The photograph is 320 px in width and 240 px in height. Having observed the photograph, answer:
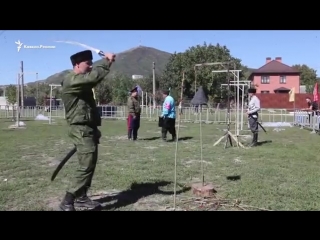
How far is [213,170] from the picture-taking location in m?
8.12

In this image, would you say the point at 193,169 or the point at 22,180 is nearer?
the point at 22,180

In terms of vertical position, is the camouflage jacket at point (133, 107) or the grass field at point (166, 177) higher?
the camouflage jacket at point (133, 107)

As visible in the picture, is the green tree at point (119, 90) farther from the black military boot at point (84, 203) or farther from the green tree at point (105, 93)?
the black military boot at point (84, 203)

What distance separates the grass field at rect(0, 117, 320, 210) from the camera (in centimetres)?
569

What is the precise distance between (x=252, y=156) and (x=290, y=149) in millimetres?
2095

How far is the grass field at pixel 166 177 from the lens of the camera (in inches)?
224

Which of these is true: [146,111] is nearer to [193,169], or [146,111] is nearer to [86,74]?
[193,169]

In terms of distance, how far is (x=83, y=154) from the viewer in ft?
16.5

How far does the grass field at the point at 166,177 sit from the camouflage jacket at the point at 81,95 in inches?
51.9

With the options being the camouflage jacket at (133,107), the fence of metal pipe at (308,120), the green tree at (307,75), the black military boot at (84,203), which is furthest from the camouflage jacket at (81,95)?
the green tree at (307,75)

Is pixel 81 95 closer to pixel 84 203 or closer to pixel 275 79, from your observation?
pixel 84 203

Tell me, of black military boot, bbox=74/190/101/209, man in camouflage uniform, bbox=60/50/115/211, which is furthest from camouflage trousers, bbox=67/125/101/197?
black military boot, bbox=74/190/101/209

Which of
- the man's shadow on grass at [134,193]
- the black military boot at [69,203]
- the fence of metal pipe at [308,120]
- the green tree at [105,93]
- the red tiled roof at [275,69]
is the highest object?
the red tiled roof at [275,69]
